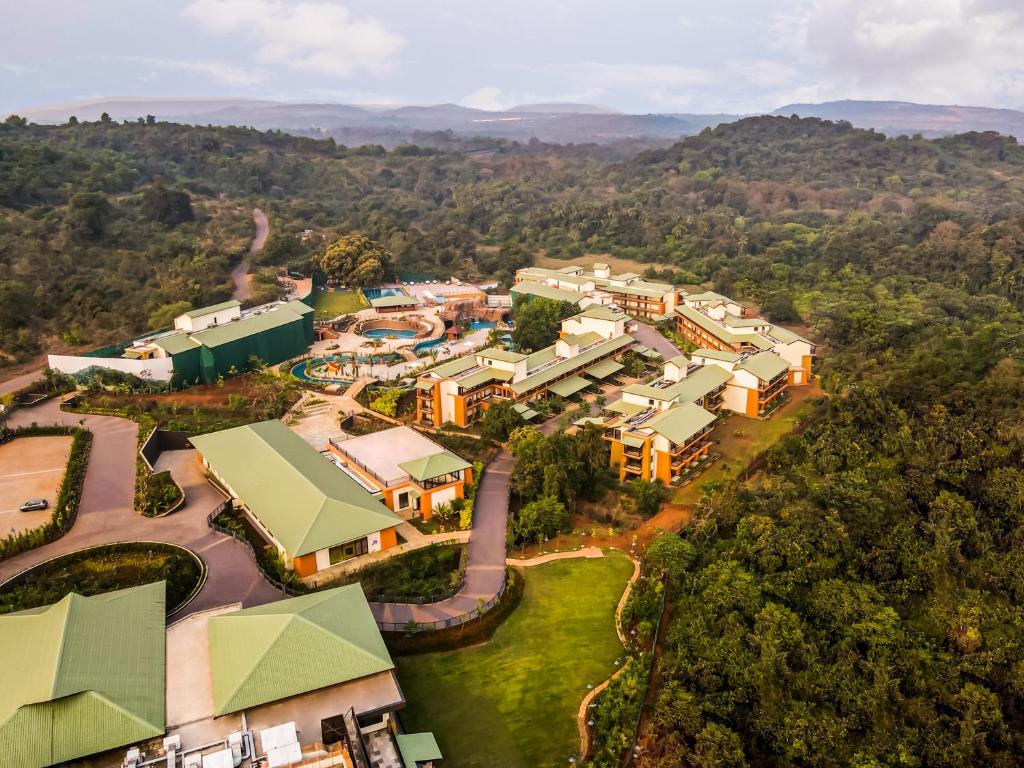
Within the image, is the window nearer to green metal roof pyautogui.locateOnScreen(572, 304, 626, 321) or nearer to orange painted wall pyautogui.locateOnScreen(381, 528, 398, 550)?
orange painted wall pyautogui.locateOnScreen(381, 528, 398, 550)

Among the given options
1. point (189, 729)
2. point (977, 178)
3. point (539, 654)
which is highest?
point (977, 178)

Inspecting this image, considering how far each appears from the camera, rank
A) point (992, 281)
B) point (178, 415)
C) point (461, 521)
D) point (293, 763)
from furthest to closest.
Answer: point (992, 281), point (178, 415), point (461, 521), point (293, 763)

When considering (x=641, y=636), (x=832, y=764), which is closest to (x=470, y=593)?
(x=641, y=636)

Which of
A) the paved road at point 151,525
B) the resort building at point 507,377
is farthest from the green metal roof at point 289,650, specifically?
the resort building at point 507,377

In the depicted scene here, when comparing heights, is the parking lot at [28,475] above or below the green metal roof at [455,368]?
below

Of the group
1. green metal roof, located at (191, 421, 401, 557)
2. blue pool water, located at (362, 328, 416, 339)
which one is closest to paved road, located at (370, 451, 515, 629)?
green metal roof, located at (191, 421, 401, 557)

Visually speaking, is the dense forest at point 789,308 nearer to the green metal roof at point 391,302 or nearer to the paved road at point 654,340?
the paved road at point 654,340

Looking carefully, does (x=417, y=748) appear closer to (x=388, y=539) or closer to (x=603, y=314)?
(x=388, y=539)

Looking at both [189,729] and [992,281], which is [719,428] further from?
[992,281]
